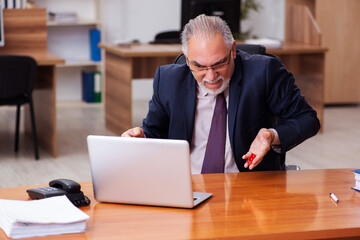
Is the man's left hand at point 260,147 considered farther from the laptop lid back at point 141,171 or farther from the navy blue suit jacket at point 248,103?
the laptop lid back at point 141,171

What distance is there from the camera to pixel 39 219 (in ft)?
5.01

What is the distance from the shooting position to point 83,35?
6.88m

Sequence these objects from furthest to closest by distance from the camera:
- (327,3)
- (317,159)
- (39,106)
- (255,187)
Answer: (327,3) < (39,106) < (317,159) < (255,187)

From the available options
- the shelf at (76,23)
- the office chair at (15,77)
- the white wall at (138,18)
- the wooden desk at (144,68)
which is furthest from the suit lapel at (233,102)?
the white wall at (138,18)

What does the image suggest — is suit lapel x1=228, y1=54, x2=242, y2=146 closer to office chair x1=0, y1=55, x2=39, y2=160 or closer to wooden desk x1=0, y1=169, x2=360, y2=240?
wooden desk x1=0, y1=169, x2=360, y2=240

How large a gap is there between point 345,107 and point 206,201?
5196mm

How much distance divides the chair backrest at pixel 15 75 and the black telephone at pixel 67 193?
2592 mm

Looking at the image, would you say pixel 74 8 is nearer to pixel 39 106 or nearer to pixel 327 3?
pixel 39 106

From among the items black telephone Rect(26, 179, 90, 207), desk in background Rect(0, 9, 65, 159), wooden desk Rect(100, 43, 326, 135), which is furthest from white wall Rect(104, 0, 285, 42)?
black telephone Rect(26, 179, 90, 207)

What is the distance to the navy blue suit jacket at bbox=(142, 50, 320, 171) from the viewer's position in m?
2.21

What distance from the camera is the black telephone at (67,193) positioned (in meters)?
1.75

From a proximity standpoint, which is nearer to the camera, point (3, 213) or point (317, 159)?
point (3, 213)

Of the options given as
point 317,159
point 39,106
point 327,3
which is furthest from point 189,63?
point 327,3

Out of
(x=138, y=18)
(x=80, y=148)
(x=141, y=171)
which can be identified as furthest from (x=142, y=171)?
(x=138, y=18)
